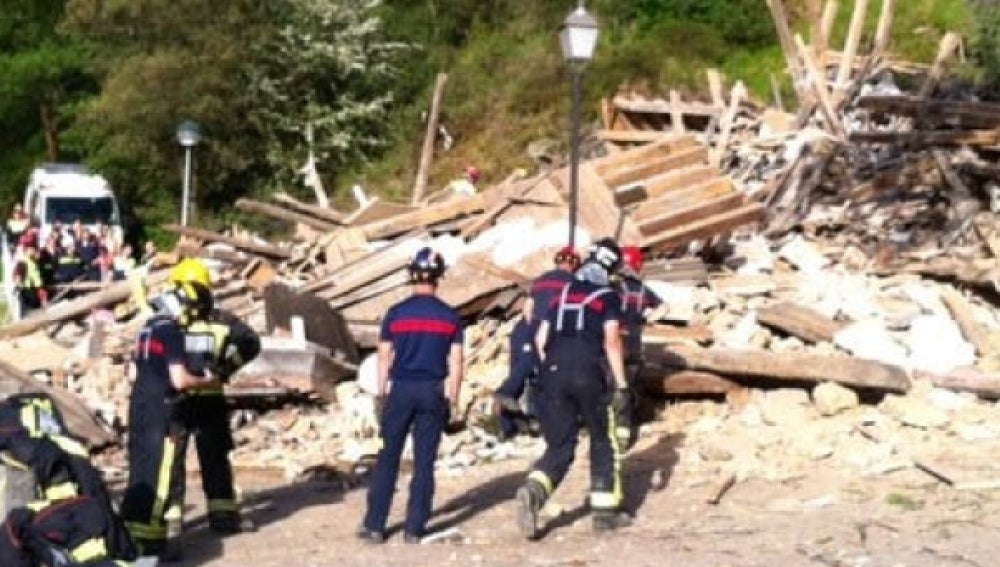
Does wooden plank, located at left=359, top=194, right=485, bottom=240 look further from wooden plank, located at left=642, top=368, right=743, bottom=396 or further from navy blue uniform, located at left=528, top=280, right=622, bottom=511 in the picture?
navy blue uniform, located at left=528, top=280, right=622, bottom=511

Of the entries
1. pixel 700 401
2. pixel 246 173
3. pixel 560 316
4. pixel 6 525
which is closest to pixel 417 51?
pixel 246 173

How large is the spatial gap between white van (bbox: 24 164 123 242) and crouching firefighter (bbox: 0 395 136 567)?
2688 cm

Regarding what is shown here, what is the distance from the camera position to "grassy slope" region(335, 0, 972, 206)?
34.9m

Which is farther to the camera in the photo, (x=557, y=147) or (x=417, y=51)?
(x=417, y=51)

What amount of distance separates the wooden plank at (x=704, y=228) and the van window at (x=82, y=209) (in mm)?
20808

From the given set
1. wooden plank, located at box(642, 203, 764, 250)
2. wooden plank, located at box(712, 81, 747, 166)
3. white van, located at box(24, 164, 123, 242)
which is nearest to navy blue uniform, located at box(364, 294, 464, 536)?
wooden plank, located at box(642, 203, 764, 250)

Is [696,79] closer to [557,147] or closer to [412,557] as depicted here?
[557,147]

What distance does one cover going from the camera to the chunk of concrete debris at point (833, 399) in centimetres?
1306

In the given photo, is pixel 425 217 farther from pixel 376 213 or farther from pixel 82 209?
pixel 82 209

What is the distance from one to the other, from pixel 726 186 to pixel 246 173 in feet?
69.6

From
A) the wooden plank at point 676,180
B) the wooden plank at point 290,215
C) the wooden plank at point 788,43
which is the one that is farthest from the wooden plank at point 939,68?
the wooden plank at point 290,215

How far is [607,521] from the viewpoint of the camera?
10469mm

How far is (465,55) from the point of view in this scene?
41.2 meters

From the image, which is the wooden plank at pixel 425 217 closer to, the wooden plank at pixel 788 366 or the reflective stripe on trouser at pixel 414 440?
the wooden plank at pixel 788 366
